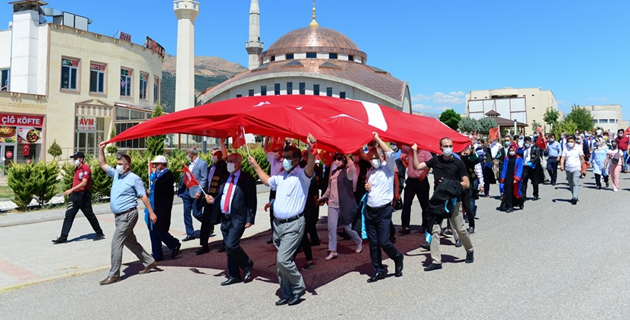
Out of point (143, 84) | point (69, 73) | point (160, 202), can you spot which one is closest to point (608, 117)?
point (143, 84)

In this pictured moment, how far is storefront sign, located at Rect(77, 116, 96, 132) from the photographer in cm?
3359

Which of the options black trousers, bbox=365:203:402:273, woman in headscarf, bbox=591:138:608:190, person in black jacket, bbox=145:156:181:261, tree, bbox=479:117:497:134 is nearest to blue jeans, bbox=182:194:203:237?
person in black jacket, bbox=145:156:181:261

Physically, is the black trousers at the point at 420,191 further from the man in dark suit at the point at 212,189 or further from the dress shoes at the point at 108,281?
the dress shoes at the point at 108,281

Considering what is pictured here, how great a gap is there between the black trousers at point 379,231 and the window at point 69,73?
107 ft

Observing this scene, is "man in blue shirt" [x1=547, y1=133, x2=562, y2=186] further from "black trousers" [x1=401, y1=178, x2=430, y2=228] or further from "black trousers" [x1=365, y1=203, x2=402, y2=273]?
"black trousers" [x1=365, y1=203, x2=402, y2=273]

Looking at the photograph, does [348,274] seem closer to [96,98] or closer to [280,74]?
[96,98]

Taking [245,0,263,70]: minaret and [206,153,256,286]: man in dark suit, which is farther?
[245,0,263,70]: minaret

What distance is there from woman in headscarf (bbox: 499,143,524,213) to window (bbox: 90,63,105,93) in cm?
3159

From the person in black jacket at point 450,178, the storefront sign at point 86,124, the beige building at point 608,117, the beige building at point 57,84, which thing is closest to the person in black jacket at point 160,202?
the person in black jacket at point 450,178

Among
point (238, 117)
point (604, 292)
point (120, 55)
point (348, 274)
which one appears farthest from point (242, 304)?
point (120, 55)

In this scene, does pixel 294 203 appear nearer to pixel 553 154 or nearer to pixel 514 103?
pixel 553 154

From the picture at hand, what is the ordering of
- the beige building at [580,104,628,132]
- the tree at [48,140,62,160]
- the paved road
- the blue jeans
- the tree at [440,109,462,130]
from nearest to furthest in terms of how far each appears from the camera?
the paved road → the blue jeans → the tree at [48,140,62,160] → the tree at [440,109,462,130] → the beige building at [580,104,628,132]

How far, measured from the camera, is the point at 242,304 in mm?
5254

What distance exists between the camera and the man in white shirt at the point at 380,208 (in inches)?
237
